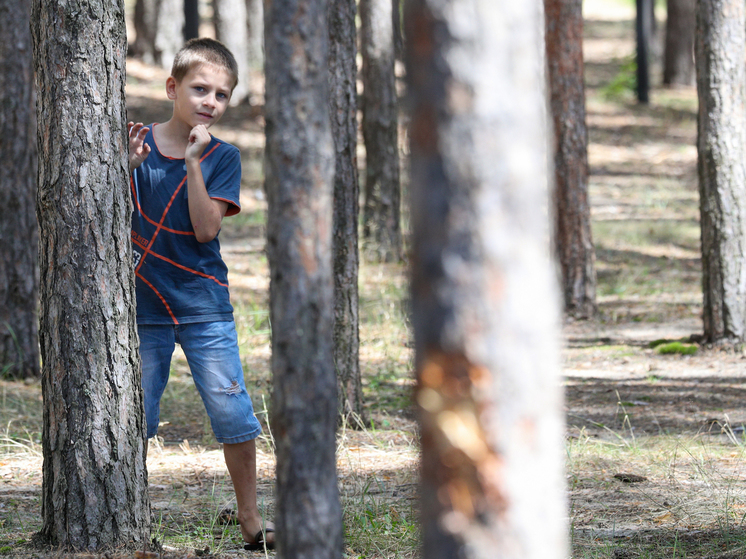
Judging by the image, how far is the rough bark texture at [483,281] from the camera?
1.46 meters

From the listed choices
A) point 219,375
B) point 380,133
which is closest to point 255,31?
point 380,133

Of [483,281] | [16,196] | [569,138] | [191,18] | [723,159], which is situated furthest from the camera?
[191,18]

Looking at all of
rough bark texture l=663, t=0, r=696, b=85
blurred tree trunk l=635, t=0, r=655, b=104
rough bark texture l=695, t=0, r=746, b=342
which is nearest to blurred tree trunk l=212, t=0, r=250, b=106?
blurred tree trunk l=635, t=0, r=655, b=104

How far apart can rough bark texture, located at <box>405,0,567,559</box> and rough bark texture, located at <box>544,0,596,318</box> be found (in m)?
6.70

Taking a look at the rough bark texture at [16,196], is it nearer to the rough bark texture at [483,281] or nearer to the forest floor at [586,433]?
the forest floor at [586,433]

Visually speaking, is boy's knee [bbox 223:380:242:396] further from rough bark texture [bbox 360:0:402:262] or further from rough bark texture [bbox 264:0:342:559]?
rough bark texture [bbox 360:0:402:262]

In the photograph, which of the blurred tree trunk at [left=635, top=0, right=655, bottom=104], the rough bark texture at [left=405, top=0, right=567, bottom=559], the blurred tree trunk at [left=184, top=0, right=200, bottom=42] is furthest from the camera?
the blurred tree trunk at [left=635, top=0, right=655, bottom=104]

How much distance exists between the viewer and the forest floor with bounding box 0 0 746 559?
3.43 metres

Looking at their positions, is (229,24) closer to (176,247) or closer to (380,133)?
(380,133)

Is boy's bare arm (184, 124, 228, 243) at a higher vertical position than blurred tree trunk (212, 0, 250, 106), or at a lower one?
lower

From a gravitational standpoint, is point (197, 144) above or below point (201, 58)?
below

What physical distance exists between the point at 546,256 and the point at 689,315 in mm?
7163

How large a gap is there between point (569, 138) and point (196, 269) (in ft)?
18.5

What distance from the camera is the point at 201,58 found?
10.7 feet
